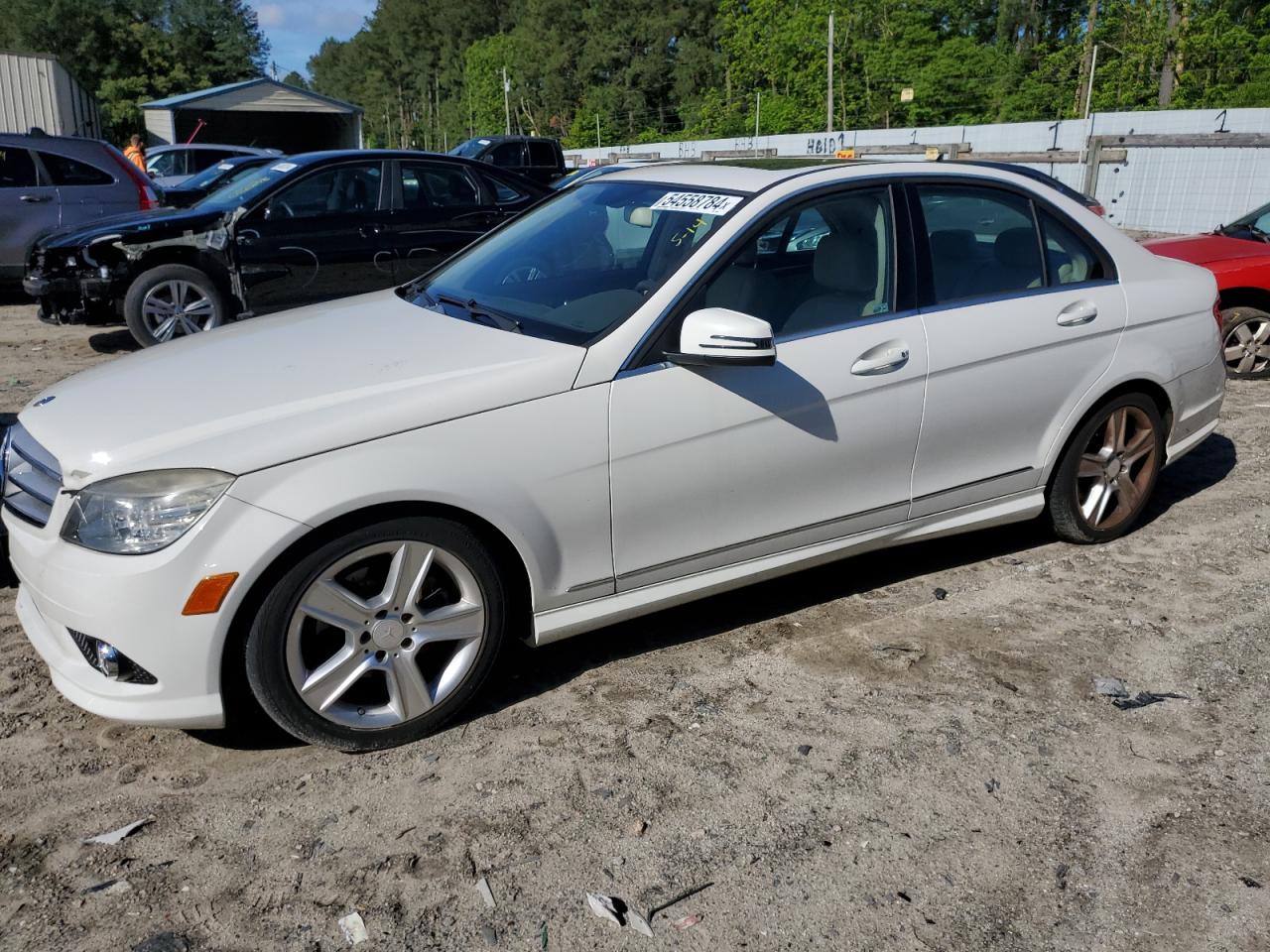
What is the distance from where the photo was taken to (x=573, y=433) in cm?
331

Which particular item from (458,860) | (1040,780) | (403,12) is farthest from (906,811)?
(403,12)

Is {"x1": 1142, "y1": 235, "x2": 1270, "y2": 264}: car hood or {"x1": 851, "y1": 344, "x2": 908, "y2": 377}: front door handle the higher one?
{"x1": 1142, "y1": 235, "x2": 1270, "y2": 264}: car hood

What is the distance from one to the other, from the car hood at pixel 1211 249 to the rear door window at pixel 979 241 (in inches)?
154

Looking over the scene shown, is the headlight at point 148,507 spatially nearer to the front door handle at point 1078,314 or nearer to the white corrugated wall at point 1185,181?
the front door handle at point 1078,314

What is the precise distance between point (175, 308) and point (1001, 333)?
23.5 feet

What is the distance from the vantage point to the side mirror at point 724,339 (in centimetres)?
334

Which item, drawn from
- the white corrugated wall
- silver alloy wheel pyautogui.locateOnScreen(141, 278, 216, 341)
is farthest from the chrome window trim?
the white corrugated wall

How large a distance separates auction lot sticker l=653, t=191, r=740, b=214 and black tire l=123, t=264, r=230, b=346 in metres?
6.02

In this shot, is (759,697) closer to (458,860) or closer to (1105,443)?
(458,860)

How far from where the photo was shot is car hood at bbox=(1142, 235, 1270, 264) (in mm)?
7890

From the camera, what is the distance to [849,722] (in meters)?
3.46

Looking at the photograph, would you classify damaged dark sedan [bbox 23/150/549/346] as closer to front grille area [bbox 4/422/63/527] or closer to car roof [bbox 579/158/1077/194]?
car roof [bbox 579/158/1077/194]

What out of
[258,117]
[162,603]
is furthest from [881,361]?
[258,117]

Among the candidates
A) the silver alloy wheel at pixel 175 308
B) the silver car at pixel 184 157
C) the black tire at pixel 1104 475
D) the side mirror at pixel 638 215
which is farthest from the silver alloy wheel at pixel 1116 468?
the silver car at pixel 184 157
